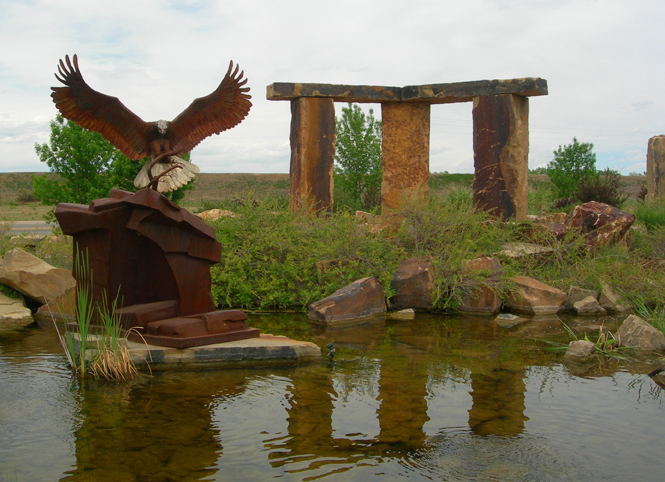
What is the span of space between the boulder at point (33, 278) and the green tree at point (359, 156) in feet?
45.1

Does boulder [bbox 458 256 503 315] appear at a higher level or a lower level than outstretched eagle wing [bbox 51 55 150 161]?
lower

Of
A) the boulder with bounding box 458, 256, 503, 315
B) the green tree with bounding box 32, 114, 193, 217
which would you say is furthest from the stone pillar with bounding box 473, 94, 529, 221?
the green tree with bounding box 32, 114, 193, 217

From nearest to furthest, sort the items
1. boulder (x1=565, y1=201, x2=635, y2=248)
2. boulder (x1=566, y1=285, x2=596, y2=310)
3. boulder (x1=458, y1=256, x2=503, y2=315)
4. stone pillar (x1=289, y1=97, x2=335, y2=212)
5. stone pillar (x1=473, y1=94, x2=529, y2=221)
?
boulder (x1=458, y1=256, x2=503, y2=315), boulder (x1=566, y1=285, x2=596, y2=310), boulder (x1=565, y1=201, x2=635, y2=248), stone pillar (x1=473, y1=94, x2=529, y2=221), stone pillar (x1=289, y1=97, x2=335, y2=212)

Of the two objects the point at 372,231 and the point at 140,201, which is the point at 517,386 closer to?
the point at 140,201

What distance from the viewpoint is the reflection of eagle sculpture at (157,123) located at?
19.2ft

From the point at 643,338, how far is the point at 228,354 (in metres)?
4.37

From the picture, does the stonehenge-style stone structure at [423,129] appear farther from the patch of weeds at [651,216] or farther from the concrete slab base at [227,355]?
the concrete slab base at [227,355]

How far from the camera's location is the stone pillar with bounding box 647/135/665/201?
1820cm

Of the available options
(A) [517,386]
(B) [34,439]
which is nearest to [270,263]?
(A) [517,386]

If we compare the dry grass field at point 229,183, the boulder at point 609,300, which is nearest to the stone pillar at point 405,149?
the boulder at point 609,300

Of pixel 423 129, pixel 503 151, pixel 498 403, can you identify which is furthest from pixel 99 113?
pixel 423 129

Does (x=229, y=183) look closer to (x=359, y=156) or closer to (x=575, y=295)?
(x=359, y=156)

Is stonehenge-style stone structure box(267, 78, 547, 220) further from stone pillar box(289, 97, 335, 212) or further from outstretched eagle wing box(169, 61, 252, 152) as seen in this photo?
outstretched eagle wing box(169, 61, 252, 152)

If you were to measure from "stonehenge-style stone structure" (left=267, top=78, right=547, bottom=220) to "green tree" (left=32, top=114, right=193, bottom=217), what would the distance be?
293 inches
